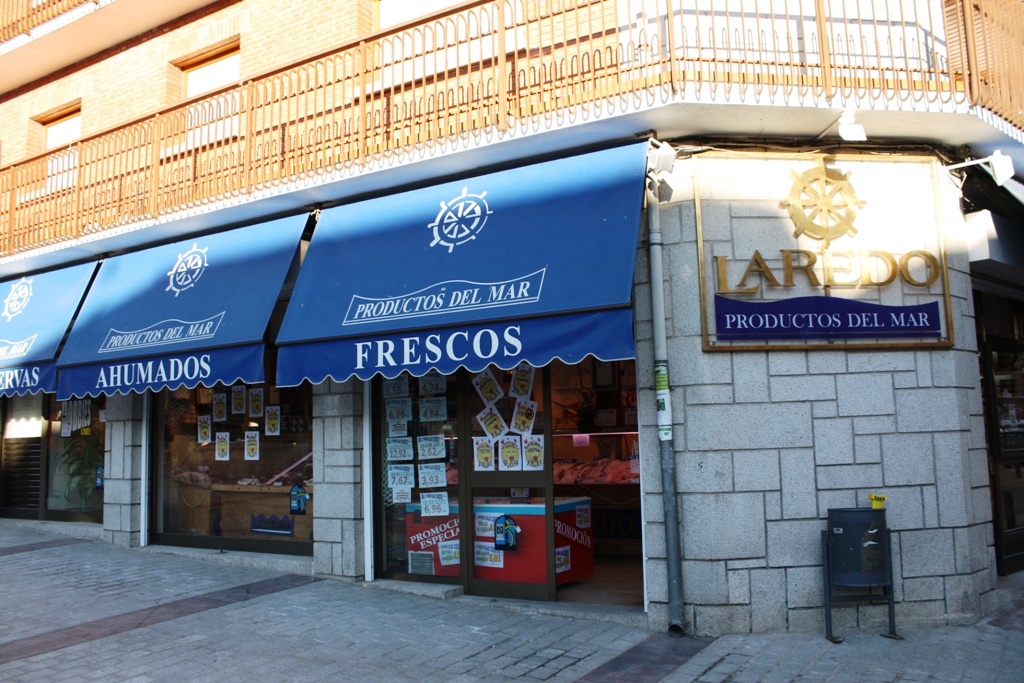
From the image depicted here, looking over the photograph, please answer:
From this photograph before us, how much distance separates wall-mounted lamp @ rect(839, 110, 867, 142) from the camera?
6.13 m

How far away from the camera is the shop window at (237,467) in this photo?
883cm

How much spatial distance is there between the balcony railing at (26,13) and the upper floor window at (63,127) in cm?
129

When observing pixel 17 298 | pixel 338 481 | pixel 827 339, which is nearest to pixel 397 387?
pixel 338 481

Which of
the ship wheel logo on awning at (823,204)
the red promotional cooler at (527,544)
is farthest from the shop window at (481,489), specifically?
the ship wheel logo on awning at (823,204)

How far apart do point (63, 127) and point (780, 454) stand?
12365 mm

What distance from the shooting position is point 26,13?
1186cm

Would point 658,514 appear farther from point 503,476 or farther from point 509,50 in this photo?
point 509,50

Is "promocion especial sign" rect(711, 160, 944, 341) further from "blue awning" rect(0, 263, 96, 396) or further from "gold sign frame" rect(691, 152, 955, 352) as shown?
"blue awning" rect(0, 263, 96, 396)

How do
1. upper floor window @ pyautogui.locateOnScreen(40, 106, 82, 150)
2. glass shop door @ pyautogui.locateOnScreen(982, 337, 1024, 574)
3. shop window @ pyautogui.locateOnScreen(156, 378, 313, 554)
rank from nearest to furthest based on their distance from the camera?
1. glass shop door @ pyautogui.locateOnScreen(982, 337, 1024, 574)
2. shop window @ pyautogui.locateOnScreen(156, 378, 313, 554)
3. upper floor window @ pyautogui.locateOnScreen(40, 106, 82, 150)

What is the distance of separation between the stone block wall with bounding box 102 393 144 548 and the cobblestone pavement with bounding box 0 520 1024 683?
2057 mm

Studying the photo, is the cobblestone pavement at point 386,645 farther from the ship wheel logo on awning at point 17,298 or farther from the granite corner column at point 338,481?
the ship wheel logo on awning at point 17,298

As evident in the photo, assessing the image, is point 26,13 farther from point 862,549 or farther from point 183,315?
point 862,549

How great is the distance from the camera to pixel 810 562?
5977 mm

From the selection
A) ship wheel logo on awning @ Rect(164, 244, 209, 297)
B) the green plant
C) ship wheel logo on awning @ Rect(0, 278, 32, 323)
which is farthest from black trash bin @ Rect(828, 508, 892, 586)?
ship wheel logo on awning @ Rect(0, 278, 32, 323)
